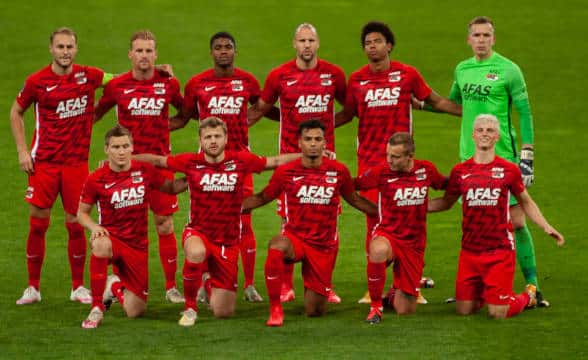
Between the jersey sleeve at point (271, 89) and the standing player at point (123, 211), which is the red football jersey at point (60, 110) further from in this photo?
the jersey sleeve at point (271, 89)

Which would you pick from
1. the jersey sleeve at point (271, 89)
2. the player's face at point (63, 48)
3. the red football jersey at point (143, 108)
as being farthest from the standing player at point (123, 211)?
the jersey sleeve at point (271, 89)

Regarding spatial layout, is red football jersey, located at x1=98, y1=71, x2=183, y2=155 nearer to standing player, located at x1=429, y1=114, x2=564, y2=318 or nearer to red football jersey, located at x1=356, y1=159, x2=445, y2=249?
red football jersey, located at x1=356, y1=159, x2=445, y2=249

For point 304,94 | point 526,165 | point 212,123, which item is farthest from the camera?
point 304,94

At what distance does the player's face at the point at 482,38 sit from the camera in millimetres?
13367

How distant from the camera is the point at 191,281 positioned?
12547mm

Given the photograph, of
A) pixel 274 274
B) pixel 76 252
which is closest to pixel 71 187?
pixel 76 252

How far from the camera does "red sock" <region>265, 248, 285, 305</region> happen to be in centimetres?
1252

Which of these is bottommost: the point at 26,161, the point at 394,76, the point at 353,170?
the point at 353,170

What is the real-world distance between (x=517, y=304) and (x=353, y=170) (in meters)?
6.80

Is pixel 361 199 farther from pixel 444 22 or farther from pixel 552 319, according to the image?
pixel 444 22

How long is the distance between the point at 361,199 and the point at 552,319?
2.01m

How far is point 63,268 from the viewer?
15.0 m

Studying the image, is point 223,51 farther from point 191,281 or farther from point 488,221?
point 488,221

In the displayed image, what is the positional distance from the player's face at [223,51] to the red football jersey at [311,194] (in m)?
1.33
